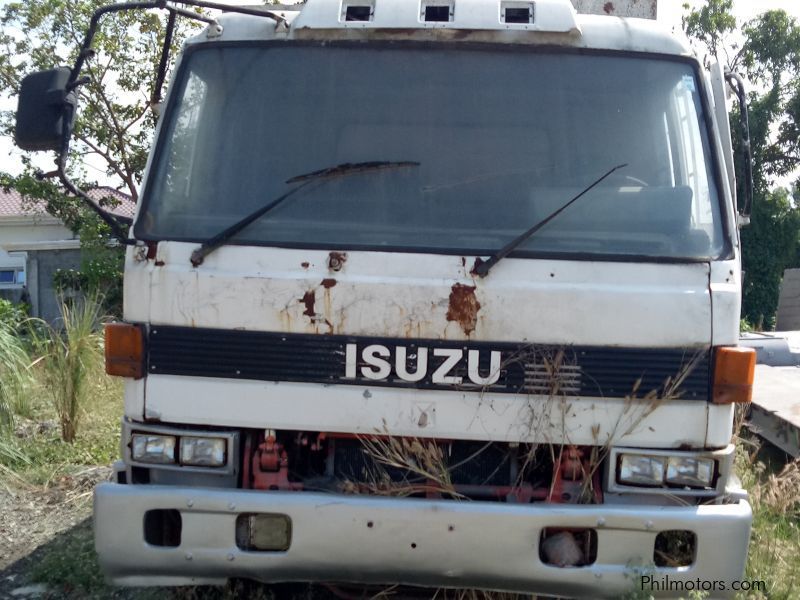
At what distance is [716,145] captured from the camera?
3.33 m

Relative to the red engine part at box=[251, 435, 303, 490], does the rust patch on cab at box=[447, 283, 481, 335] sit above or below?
above

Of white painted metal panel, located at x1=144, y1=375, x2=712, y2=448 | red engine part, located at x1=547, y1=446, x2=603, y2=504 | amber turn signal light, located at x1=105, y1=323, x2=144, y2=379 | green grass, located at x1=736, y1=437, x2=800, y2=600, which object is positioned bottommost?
green grass, located at x1=736, y1=437, x2=800, y2=600

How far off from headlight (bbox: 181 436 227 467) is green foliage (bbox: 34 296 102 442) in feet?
12.7

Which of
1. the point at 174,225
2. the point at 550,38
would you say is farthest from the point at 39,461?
the point at 550,38

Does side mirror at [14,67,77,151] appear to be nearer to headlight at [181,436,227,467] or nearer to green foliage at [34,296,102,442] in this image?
headlight at [181,436,227,467]

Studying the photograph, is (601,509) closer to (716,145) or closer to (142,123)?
(716,145)

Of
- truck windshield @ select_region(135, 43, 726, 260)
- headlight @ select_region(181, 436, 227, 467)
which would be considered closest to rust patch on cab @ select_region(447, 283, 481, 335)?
truck windshield @ select_region(135, 43, 726, 260)

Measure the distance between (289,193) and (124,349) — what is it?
0.82 meters

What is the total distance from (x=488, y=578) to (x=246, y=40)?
86.6 inches

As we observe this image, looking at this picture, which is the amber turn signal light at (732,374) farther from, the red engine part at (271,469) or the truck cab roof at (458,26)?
the red engine part at (271,469)

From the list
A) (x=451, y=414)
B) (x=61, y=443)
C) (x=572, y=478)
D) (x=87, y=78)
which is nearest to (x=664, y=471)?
(x=572, y=478)

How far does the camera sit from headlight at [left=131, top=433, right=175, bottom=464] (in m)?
3.19

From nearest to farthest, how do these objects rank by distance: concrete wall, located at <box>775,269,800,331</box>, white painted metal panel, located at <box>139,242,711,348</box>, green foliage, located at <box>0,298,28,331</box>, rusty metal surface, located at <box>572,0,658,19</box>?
1. white painted metal panel, located at <box>139,242,711,348</box>
2. rusty metal surface, located at <box>572,0,658,19</box>
3. green foliage, located at <box>0,298,28,331</box>
4. concrete wall, located at <box>775,269,800,331</box>

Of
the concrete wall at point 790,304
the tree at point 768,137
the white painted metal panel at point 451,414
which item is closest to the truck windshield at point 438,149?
the white painted metal panel at point 451,414
